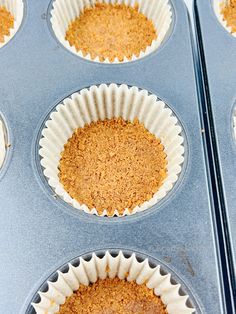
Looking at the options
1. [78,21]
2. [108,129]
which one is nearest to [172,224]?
[108,129]

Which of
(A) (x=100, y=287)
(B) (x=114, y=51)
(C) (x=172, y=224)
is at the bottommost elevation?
(A) (x=100, y=287)

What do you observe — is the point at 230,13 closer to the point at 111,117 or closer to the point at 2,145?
the point at 111,117

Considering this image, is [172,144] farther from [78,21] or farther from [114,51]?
[78,21]

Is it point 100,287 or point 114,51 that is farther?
point 114,51

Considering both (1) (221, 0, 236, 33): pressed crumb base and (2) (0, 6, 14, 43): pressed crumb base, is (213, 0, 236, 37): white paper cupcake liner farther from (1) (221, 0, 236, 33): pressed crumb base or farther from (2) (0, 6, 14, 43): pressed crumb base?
(2) (0, 6, 14, 43): pressed crumb base

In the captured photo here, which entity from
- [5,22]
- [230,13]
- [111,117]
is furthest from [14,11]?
[230,13]

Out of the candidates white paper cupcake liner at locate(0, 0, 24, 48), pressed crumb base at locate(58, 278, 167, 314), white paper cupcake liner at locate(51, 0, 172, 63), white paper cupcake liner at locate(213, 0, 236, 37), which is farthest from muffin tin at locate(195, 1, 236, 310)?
white paper cupcake liner at locate(0, 0, 24, 48)

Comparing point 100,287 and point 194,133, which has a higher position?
point 194,133
